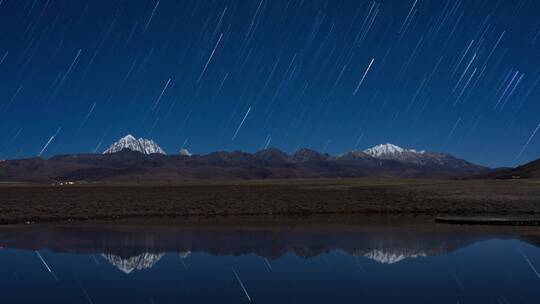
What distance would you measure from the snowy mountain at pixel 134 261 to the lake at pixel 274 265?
0.04 m

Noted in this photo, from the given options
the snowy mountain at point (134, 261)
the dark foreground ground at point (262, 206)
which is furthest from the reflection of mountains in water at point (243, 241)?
the dark foreground ground at point (262, 206)

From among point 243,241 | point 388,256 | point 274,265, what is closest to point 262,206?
point 243,241

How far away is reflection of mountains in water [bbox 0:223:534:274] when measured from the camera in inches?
1033

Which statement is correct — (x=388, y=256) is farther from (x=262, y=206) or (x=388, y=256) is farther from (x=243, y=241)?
(x=262, y=206)

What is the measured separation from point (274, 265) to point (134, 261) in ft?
19.4

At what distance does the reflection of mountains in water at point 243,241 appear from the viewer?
2625 cm

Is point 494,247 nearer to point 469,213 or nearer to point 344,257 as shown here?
point 344,257

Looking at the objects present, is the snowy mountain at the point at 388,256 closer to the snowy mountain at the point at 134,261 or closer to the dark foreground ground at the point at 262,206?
the snowy mountain at the point at 134,261

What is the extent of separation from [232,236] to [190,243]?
3751mm

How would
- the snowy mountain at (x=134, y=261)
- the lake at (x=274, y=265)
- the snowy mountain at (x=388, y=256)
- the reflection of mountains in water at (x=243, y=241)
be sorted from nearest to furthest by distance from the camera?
the lake at (x=274, y=265) < the snowy mountain at (x=134, y=261) < the snowy mountain at (x=388, y=256) < the reflection of mountains in water at (x=243, y=241)

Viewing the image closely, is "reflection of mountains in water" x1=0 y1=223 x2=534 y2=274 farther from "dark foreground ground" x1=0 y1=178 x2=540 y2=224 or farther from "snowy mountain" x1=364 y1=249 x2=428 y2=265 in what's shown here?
"dark foreground ground" x1=0 y1=178 x2=540 y2=224

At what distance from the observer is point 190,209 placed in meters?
54.0

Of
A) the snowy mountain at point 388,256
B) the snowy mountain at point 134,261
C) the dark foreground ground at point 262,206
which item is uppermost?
the dark foreground ground at point 262,206

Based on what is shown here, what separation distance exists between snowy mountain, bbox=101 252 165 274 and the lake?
4cm
